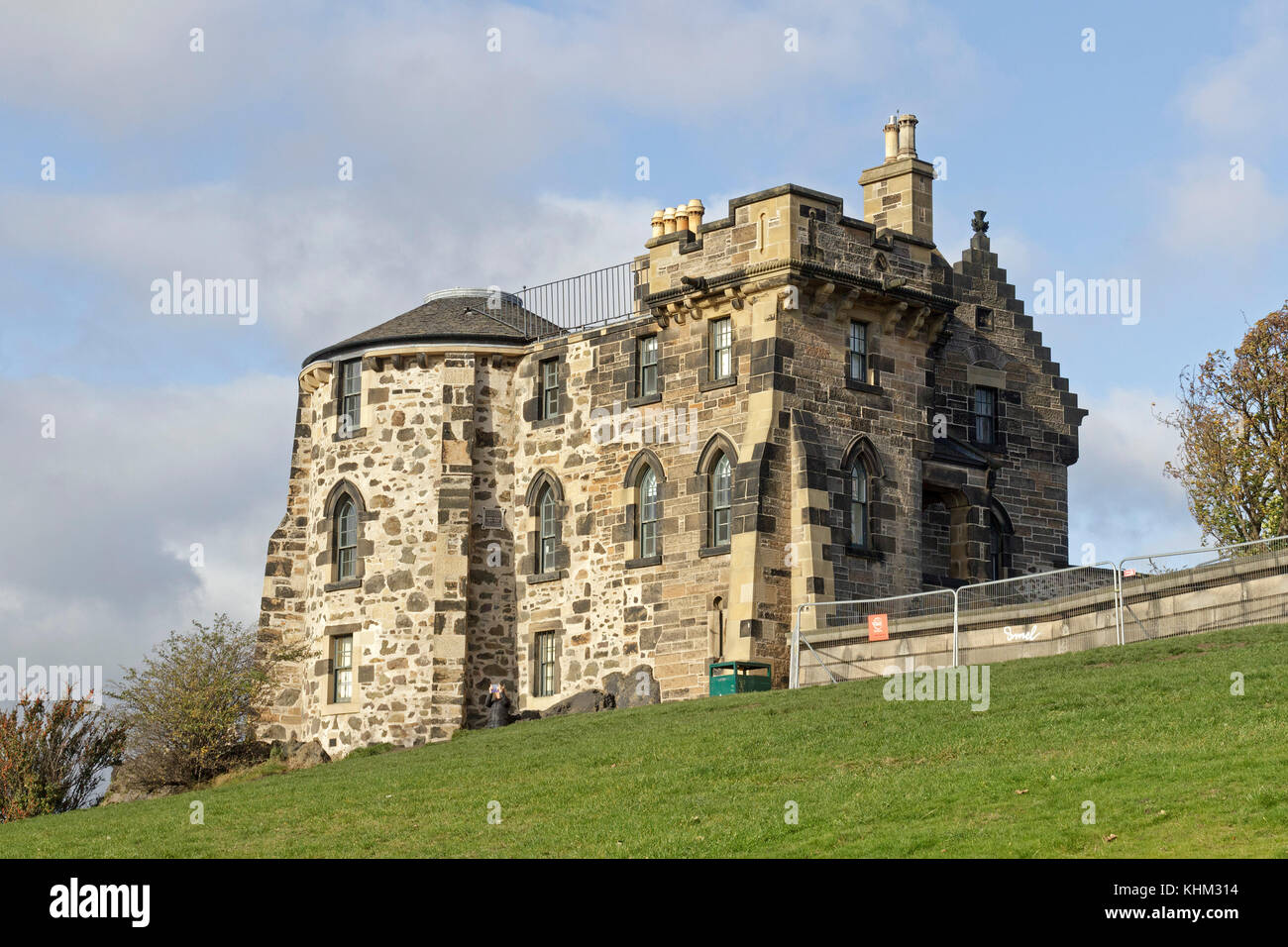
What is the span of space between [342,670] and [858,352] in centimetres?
1308

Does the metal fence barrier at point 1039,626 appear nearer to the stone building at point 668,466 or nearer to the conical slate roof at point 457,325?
the stone building at point 668,466

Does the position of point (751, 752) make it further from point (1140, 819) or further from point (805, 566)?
point (805, 566)

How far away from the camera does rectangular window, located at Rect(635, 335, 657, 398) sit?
37375mm

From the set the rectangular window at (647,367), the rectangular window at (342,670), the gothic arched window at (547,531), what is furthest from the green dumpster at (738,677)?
the rectangular window at (342,670)

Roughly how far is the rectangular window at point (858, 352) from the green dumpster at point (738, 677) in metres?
6.69

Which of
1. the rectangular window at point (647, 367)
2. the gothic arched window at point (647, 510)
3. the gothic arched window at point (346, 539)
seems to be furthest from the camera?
the gothic arched window at point (346, 539)

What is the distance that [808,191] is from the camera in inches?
1380

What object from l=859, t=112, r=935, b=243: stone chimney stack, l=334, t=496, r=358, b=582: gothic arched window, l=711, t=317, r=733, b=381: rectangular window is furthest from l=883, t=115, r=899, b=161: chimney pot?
l=334, t=496, r=358, b=582: gothic arched window

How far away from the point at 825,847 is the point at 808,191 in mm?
19894

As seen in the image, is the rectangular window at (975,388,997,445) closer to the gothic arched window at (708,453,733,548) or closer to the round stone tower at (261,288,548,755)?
the gothic arched window at (708,453,733,548)

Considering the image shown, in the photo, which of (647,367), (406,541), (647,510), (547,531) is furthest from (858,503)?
(406,541)

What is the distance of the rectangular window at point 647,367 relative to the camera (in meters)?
37.4

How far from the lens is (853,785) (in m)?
20.2
